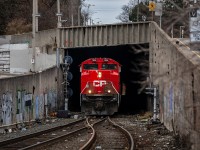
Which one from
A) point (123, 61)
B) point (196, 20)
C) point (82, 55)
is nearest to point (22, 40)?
point (82, 55)

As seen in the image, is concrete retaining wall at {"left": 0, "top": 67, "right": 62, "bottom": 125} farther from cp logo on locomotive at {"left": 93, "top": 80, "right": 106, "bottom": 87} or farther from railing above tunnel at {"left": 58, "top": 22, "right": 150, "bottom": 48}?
cp logo on locomotive at {"left": 93, "top": 80, "right": 106, "bottom": 87}

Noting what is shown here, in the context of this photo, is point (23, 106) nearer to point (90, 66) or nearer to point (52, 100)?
point (52, 100)

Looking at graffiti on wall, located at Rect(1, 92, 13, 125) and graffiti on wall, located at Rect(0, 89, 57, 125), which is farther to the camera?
graffiti on wall, located at Rect(0, 89, 57, 125)

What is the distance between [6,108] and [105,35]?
59.4 feet

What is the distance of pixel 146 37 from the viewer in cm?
4003

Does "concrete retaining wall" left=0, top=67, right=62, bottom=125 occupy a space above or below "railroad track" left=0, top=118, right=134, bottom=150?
above

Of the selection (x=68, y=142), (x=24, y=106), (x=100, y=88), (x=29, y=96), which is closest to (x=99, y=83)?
(x=100, y=88)

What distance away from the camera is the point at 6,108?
83.1ft

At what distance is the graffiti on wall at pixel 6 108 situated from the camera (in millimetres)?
24688

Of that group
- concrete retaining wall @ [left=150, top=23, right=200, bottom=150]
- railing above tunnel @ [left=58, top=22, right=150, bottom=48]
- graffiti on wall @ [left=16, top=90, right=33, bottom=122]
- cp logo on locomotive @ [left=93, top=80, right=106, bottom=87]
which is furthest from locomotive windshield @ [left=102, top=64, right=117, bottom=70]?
concrete retaining wall @ [left=150, top=23, right=200, bottom=150]

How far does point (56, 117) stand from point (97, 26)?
9315 millimetres

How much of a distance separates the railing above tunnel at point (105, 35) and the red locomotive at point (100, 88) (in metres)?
3.30

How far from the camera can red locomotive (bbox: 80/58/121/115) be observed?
37844 millimetres

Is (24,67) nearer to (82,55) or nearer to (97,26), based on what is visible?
(82,55)
